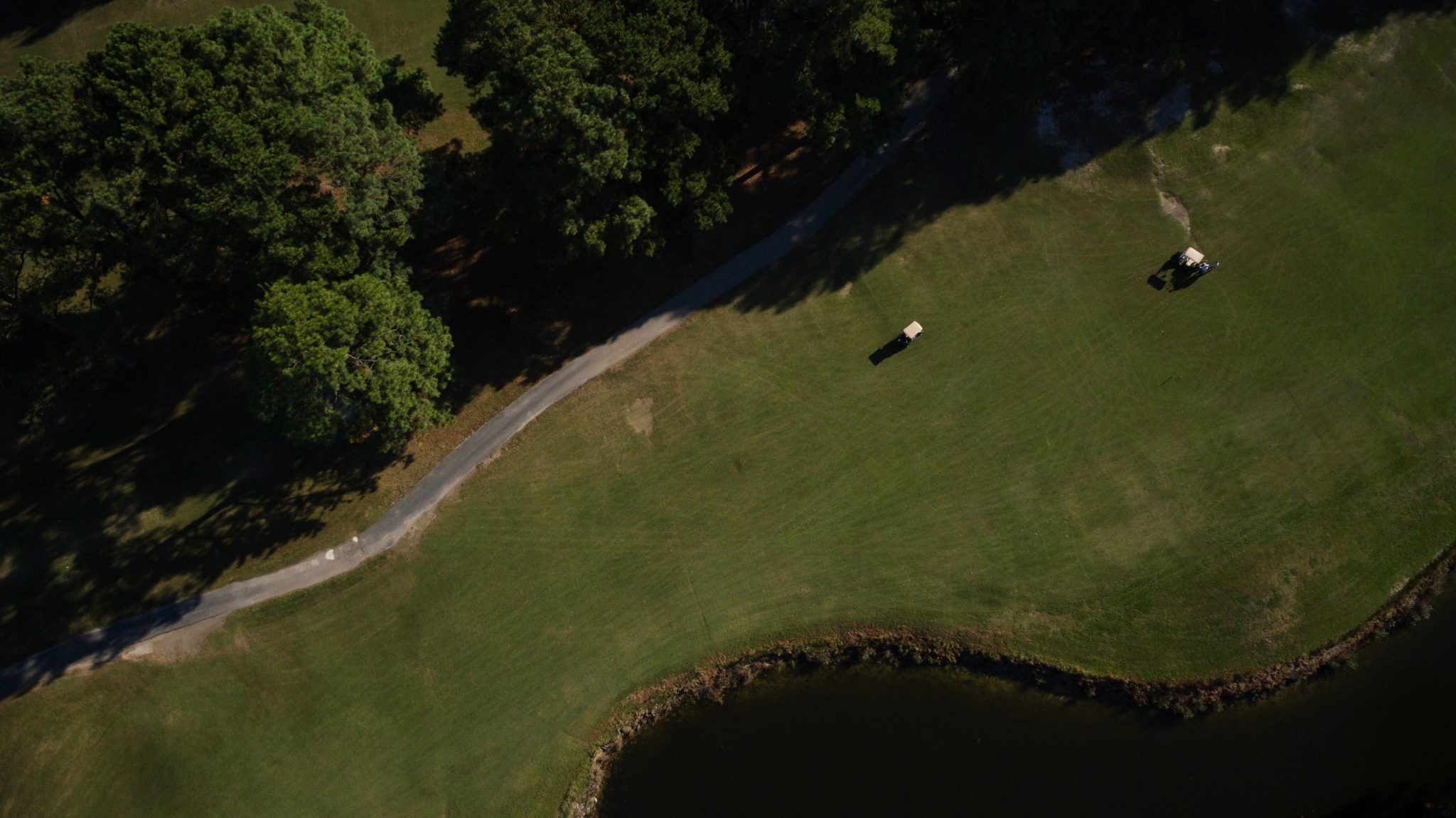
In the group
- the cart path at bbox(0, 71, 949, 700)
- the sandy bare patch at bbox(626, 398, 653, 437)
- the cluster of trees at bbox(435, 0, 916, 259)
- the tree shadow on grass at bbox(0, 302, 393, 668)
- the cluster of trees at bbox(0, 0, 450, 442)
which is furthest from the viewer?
the sandy bare patch at bbox(626, 398, 653, 437)

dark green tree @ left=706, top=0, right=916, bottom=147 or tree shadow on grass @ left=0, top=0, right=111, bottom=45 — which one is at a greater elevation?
tree shadow on grass @ left=0, top=0, right=111, bottom=45

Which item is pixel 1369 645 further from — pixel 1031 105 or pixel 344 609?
pixel 344 609

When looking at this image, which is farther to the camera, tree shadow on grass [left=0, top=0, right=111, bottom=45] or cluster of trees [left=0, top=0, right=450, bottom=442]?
tree shadow on grass [left=0, top=0, right=111, bottom=45]

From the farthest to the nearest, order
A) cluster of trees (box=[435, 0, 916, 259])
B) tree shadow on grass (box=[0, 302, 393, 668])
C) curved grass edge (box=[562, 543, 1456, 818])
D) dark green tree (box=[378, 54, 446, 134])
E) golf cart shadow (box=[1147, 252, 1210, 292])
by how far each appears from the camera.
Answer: golf cart shadow (box=[1147, 252, 1210, 292]), tree shadow on grass (box=[0, 302, 393, 668]), curved grass edge (box=[562, 543, 1456, 818]), dark green tree (box=[378, 54, 446, 134]), cluster of trees (box=[435, 0, 916, 259])

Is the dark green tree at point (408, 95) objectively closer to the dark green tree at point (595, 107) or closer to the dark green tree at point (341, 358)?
the dark green tree at point (595, 107)

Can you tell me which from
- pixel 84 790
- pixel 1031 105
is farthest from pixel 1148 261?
pixel 84 790

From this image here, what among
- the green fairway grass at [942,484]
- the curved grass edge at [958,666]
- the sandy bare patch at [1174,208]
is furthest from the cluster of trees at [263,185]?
the sandy bare patch at [1174,208]

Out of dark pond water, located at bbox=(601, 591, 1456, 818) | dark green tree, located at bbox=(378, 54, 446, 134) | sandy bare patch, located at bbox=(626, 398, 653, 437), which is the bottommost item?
dark pond water, located at bbox=(601, 591, 1456, 818)

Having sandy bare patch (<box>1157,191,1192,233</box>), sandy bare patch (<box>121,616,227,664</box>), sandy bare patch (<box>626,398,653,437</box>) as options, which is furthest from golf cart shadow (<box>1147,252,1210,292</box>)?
sandy bare patch (<box>121,616,227,664</box>)

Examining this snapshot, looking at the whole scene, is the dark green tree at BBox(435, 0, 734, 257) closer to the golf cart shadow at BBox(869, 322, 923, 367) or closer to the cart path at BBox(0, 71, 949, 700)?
the cart path at BBox(0, 71, 949, 700)
